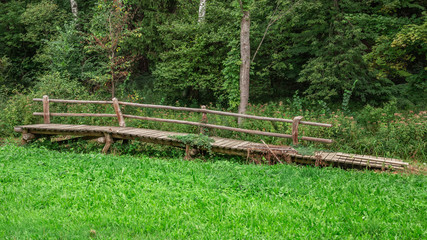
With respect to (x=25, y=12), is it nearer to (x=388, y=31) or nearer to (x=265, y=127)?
(x=265, y=127)

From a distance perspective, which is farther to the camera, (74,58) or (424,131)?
(74,58)

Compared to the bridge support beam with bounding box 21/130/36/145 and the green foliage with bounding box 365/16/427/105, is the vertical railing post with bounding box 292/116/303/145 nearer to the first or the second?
the green foliage with bounding box 365/16/427/105

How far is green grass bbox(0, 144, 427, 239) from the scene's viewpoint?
14.4 feet

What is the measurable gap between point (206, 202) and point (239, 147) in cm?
345

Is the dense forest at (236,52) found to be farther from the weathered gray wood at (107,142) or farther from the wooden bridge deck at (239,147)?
the weathered gray wood at (107,142)

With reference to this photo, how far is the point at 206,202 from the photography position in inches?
207

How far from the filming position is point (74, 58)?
59.5 feet

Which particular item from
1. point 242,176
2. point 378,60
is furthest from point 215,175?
point 378,60

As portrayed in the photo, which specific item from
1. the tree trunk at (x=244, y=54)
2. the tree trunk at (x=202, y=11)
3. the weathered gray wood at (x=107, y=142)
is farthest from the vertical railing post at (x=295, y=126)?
the tree trunk at (x=202, y=11)

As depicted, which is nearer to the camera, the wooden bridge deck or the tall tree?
the wooden bridge deck

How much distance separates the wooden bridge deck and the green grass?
1.77 feet

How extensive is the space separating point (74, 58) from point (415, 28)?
52.1ft

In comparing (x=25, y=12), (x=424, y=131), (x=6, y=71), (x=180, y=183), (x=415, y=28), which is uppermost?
(x=25, y=12)

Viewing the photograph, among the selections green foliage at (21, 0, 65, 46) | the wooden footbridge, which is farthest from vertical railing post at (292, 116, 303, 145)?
green foliage at (21, 0, 65, 46)
